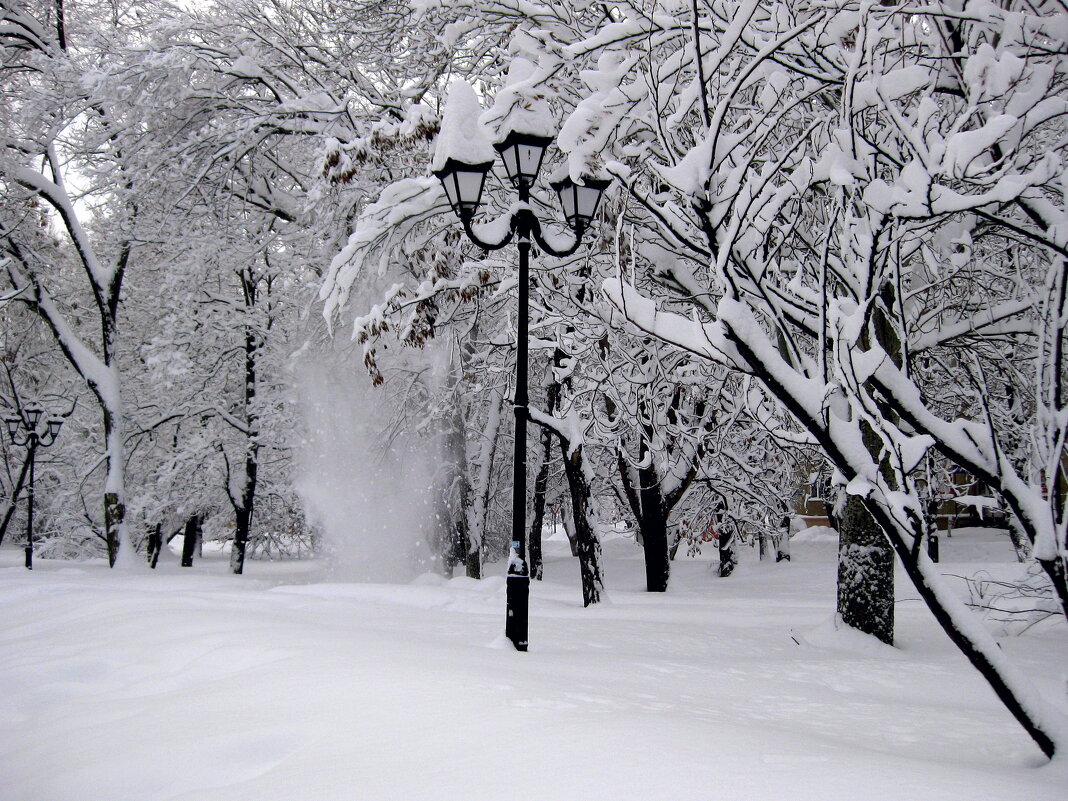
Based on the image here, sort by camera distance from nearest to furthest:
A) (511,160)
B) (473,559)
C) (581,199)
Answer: (511,160)
(581,199)
(473,559)

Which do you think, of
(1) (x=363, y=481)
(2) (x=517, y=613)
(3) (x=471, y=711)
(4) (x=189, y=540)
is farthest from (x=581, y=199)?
(4) (x=189, y=540)

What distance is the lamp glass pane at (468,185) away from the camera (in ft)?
19.7

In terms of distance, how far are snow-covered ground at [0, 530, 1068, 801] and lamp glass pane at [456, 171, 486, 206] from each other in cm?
340

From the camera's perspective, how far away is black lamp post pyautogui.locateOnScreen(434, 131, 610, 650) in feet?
19.3

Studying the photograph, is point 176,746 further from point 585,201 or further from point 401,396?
point 401,396

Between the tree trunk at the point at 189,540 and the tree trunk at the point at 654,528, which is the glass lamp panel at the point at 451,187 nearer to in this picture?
the tree trunk at the point at 654,528

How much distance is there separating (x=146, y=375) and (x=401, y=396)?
32.8 feet

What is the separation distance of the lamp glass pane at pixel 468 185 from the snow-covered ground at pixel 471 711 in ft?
11.1

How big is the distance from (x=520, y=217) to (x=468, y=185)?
49cm

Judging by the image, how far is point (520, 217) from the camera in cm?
621

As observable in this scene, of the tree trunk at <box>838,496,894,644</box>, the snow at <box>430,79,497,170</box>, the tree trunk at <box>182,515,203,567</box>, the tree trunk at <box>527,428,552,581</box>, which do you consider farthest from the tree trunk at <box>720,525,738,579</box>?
the tree trunk at <box>182,515,203,567</box>

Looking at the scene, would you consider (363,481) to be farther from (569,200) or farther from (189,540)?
(189,540)

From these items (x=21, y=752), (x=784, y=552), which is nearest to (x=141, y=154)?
(x=21, y=752)

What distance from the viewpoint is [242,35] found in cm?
1147
